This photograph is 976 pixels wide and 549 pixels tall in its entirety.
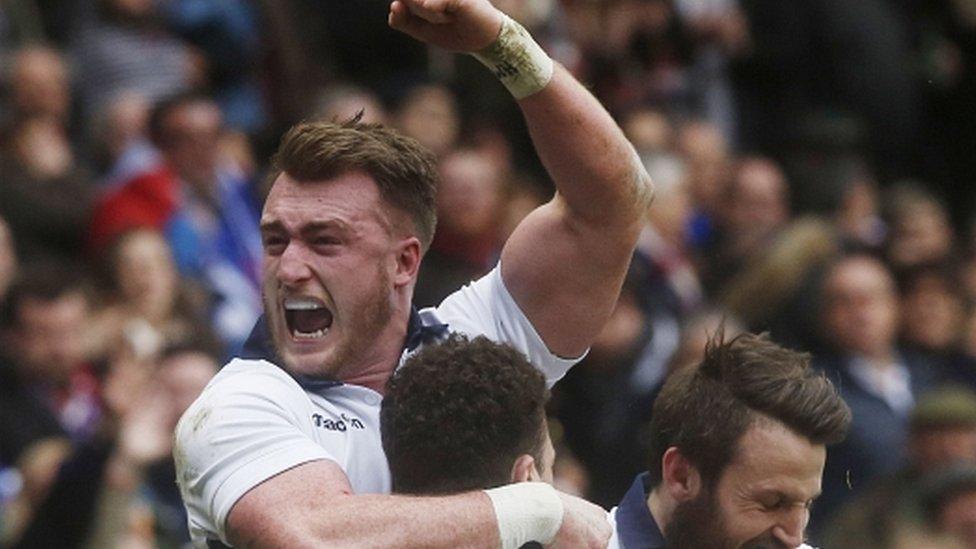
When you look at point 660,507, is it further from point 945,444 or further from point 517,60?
point 945,444

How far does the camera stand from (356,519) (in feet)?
15.6

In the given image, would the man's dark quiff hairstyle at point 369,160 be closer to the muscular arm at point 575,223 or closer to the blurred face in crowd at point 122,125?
the muscular arm at point 575,223

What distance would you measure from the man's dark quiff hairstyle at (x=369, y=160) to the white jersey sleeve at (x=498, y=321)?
30 cm

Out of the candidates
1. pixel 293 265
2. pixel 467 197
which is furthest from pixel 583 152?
pixel 467 197

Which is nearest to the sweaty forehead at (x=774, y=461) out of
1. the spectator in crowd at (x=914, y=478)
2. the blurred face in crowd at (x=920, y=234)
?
the spectator in crowd at (x=914, y=478)

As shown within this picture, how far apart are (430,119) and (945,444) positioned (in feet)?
11.7

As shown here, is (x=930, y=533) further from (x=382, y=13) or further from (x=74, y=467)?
(x=382, y=13)

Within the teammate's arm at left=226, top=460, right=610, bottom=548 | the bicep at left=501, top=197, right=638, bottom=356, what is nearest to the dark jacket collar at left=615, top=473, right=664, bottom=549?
the teammate's arm at left=226, top=460, right=610, bottom=548

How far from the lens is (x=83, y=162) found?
1102 centimetres

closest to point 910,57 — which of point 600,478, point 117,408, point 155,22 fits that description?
point 155,22

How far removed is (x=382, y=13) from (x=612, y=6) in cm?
166

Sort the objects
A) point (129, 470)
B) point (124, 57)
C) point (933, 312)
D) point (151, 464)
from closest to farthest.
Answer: point (129, 470) < point (151, 464) < point (933, 312) < point (124, 57)

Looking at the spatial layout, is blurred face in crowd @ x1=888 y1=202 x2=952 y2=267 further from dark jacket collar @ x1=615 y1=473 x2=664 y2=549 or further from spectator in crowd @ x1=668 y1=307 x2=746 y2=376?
dark jacket collar @ x1=615 y1=473 x2=664 y2=549

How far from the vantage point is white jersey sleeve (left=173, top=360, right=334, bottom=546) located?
16.1 feet
